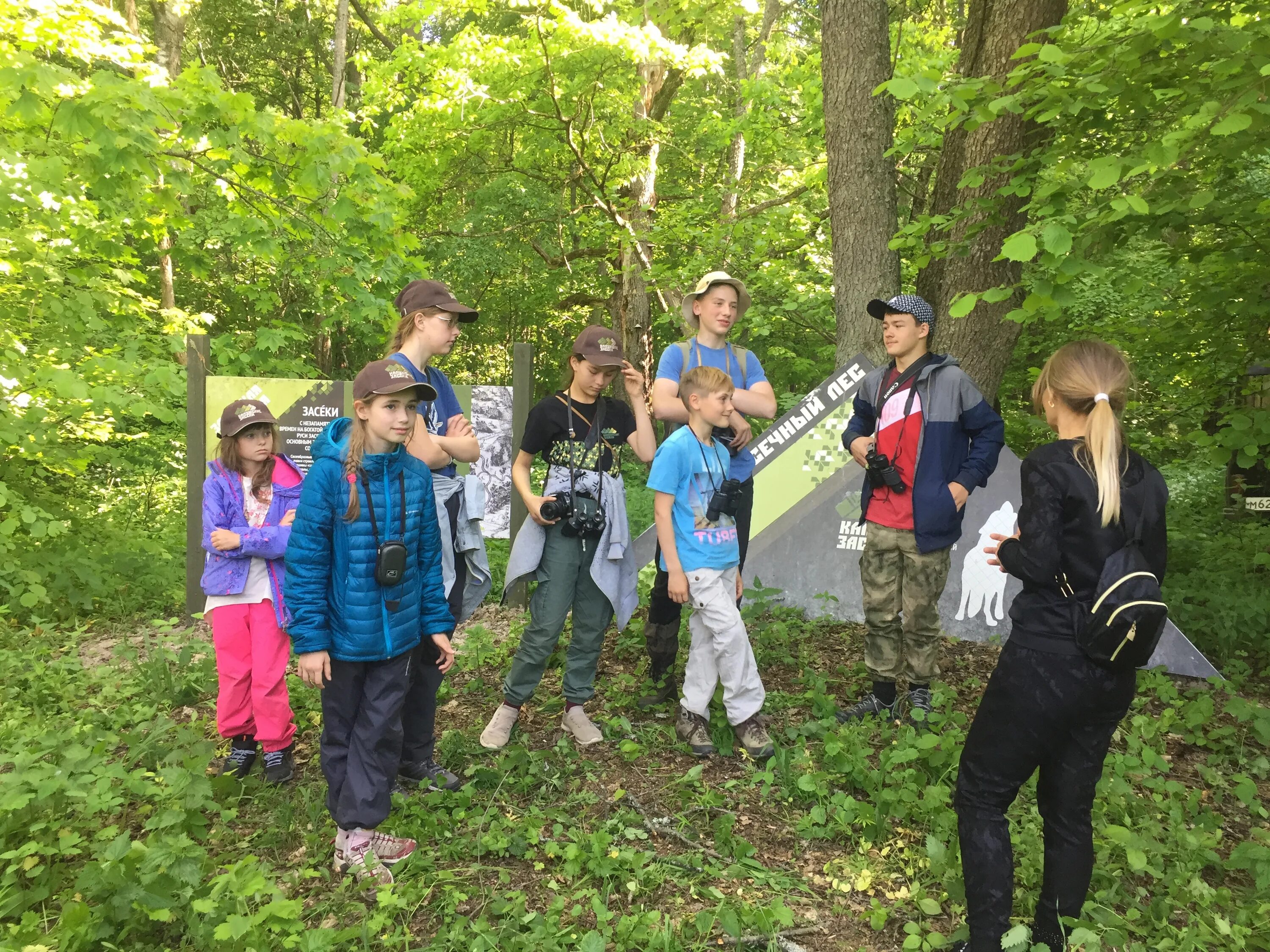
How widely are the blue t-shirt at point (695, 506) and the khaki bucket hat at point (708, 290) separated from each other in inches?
32.3

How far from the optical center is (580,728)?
3.98 metres

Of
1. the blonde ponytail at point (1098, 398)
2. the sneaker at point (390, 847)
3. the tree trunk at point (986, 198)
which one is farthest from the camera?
Result: the tree trunk at point (986, 198)

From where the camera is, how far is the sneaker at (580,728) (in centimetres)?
395

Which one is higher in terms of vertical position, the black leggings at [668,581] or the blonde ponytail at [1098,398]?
the blonde ponytail at [1098,398]

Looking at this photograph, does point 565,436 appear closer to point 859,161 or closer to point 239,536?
point 239,536

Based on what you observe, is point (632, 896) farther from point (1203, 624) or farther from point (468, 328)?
point (468, 328)

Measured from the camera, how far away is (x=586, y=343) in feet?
12.3

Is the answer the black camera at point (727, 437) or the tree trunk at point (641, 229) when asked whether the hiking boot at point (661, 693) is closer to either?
the black camera at point (727, 437)

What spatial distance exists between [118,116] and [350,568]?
327 cm

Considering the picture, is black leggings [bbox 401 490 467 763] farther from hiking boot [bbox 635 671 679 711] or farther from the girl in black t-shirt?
hiking boot [bbox 635 671 679 711]

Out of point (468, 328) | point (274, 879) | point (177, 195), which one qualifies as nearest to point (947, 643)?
point (274, 879)

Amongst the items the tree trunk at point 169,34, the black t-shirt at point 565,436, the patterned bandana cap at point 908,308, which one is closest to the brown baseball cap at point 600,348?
the black t-shirt at point 565,436

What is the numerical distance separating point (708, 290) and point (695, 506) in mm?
1173

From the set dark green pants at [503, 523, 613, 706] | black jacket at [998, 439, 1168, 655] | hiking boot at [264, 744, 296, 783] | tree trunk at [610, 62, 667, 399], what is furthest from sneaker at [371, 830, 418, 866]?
tree trunk at [610, 62, 667, 399]
